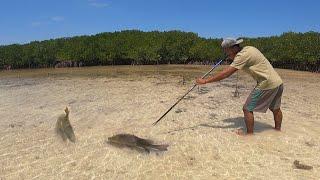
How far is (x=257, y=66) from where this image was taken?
7473mm

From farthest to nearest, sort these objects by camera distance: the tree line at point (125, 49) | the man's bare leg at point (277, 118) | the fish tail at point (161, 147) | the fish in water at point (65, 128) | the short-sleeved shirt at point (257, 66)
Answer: the tree line at point (125, 49), the man's bare leg at point (277, 118), the fish in water at point (65, 128), the short-sleeved shirt at point (257, 66), the fish tail at point (161, 147)

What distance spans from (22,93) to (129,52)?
988 cm

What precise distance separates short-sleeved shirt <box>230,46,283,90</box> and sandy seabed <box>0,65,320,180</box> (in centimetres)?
93

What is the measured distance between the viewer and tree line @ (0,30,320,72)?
2236cm

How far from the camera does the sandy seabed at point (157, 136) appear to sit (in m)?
6.46

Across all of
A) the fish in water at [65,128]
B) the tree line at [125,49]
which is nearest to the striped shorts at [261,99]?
the fish in water at [65,128]

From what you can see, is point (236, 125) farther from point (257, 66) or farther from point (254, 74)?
point (257, 66)

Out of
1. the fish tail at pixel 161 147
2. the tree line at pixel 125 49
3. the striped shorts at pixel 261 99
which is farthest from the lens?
the tree line at pixel 125 49

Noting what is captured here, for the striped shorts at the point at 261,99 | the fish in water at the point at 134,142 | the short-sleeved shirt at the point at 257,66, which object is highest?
the short-sleeved shirt at the point at 257,66

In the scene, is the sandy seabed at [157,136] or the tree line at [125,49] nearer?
the sandy seabed at [157,136]

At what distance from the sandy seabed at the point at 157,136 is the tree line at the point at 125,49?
9216 millimetres

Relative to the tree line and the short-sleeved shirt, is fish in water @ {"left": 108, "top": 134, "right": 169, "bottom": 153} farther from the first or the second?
the tree line

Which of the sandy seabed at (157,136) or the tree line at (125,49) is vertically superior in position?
the tree line at (125,49)

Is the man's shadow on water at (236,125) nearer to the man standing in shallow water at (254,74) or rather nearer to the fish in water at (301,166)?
the man standing in shallow water at (254,74)
